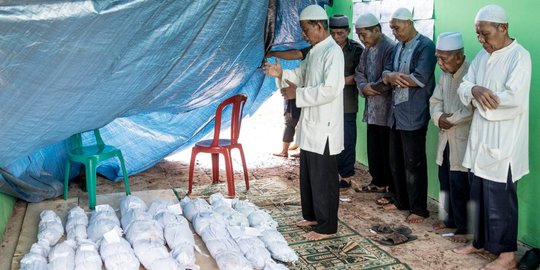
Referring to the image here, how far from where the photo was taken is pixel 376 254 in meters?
3.28

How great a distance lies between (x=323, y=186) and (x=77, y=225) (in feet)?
5.73

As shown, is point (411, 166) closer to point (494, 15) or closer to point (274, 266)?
point (494, 15)

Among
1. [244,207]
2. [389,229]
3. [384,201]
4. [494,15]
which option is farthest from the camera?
[384,201]

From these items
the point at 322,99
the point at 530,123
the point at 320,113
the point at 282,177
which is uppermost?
the point at 322,99

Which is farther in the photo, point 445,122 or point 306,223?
point 306,223

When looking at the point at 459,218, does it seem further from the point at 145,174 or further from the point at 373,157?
the point at 145,174

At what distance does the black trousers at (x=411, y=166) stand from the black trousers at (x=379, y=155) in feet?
1.07

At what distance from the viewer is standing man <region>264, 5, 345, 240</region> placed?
10.9 feet

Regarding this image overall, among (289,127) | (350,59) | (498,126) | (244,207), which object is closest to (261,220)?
(244,207)

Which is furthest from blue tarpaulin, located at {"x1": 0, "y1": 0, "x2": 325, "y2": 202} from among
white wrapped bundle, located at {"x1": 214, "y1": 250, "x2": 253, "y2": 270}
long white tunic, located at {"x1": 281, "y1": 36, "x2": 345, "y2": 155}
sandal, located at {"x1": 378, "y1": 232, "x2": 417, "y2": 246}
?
sandal, located at {"x1": 378, "y1": 232, "x2": 417, "y2": 246}

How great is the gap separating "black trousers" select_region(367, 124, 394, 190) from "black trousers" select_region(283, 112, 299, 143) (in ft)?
3.88

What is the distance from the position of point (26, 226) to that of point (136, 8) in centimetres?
204

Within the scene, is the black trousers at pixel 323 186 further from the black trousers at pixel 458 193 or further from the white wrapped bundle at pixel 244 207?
the black trousers at pixel 458 193

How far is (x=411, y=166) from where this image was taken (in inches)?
152
